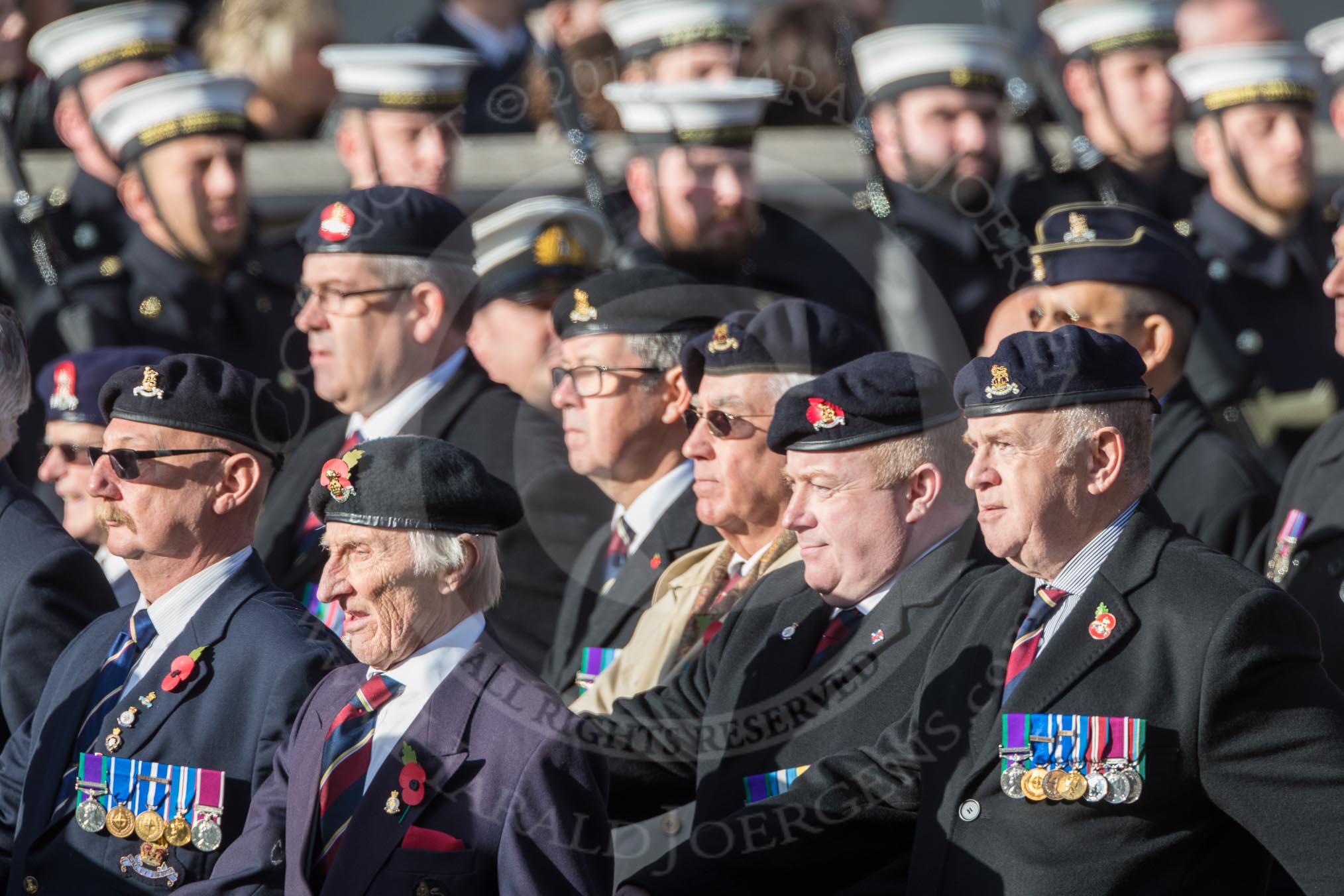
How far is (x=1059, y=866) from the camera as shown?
368 cm

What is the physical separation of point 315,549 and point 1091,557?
8.40 ft

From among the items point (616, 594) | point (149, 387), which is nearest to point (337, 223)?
point (616, 594)

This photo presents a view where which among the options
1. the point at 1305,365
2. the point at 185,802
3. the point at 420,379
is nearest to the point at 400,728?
the point at 185,802

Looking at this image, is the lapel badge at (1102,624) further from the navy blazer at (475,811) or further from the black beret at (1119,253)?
the black beret at (1119,253)

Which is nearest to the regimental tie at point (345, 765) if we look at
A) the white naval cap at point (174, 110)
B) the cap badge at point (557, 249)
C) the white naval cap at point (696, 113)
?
the cap badge at point (557, 249)

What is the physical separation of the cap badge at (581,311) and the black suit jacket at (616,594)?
0.54 metres

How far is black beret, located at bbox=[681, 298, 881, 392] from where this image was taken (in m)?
5.09

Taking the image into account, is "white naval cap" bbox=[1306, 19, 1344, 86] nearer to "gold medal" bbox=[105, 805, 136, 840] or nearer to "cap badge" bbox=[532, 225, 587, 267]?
"cap badge" bbox=[532, 225, 587, 267]

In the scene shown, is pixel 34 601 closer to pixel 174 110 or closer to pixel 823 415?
pixel 823 415

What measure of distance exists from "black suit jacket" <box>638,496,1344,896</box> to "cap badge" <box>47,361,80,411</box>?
2735 millimetres

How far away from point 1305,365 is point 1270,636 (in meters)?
3.85

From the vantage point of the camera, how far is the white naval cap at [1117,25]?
7.79 m

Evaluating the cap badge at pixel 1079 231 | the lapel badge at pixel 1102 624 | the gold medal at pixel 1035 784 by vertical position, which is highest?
the cap badge at pixel 1079 231

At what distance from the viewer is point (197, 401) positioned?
4.55 metres
